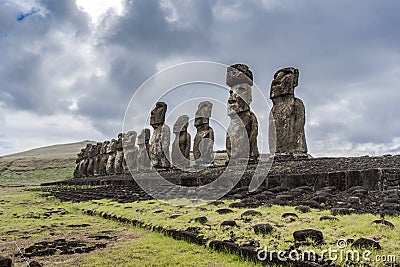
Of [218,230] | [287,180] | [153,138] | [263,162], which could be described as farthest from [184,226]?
[153,138]

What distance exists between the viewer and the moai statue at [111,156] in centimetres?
3234

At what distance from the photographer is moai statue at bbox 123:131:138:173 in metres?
27.5

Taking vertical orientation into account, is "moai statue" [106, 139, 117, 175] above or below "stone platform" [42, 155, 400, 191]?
above

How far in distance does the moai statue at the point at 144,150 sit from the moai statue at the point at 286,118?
13.5 metres

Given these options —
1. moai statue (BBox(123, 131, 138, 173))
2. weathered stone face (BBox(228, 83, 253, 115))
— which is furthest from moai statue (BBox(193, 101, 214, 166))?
moai statue (BBox(123, 131, 138, 173))

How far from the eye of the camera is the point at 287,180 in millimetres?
9250

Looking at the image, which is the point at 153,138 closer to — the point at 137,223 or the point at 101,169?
the point at 101,169

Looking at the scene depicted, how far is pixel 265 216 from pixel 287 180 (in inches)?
143

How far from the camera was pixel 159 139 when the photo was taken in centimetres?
2330

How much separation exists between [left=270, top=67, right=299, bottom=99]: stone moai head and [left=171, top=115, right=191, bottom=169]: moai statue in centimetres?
928

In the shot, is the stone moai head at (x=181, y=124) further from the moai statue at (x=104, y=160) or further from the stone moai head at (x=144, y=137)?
the moai statue at (x=104, y=160)

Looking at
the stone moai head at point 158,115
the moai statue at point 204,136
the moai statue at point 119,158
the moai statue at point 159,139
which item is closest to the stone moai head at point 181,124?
the moai statue at point 159,139

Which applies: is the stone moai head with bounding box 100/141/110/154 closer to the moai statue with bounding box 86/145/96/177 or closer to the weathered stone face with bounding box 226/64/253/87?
the moai statue with bounding box 86/145/96/177

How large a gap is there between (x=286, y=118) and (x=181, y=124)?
404 inches
